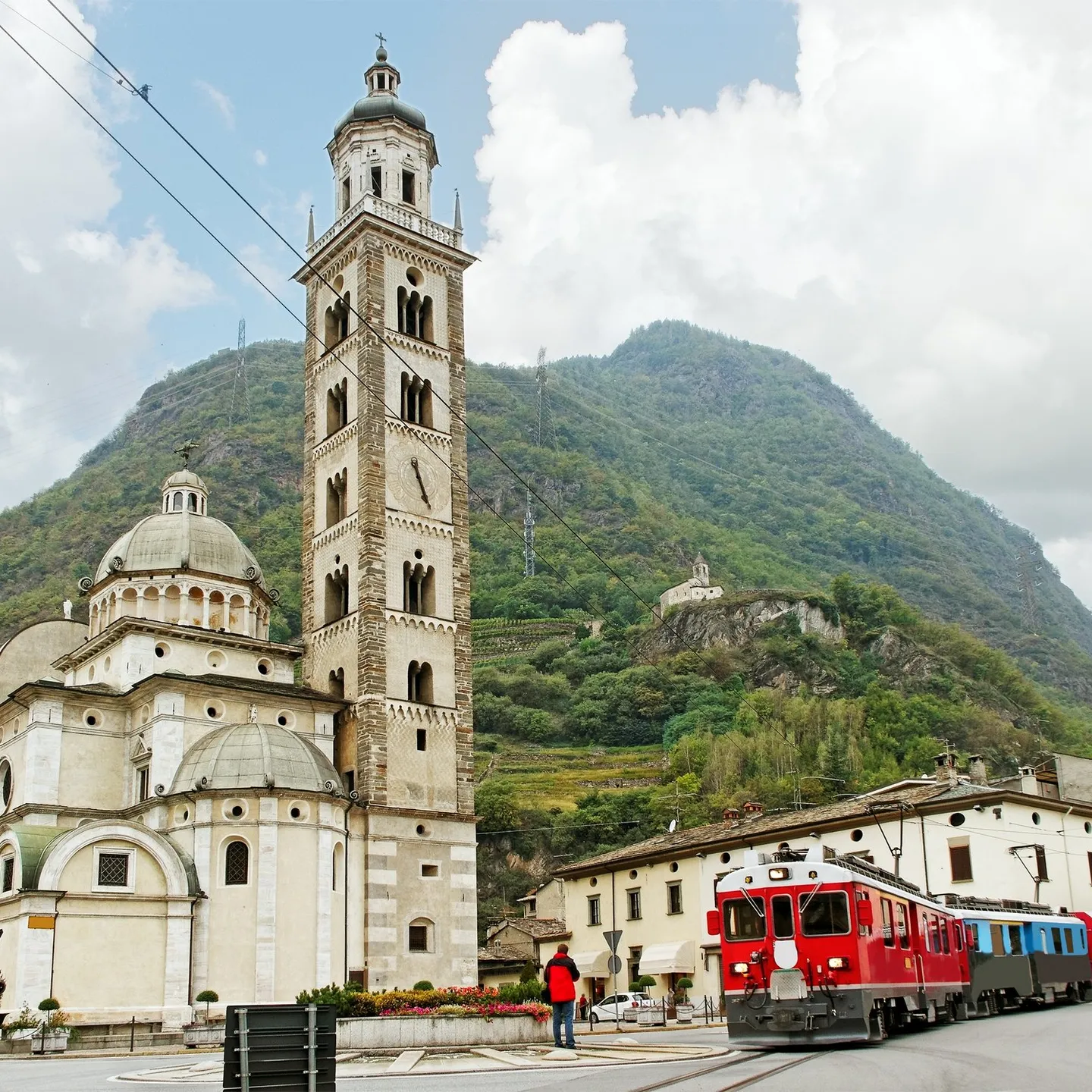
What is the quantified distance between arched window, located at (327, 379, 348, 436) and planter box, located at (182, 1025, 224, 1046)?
25.2 m

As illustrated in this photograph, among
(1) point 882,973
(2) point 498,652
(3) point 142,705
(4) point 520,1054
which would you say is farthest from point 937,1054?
(2) point 498,652

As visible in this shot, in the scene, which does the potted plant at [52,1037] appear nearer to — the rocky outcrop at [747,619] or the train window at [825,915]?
the train window at [825,915]

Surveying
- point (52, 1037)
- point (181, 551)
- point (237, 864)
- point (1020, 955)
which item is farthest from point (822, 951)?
point (181, 551)

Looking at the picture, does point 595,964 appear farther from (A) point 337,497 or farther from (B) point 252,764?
(A) point 337,497

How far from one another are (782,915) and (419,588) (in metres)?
29.3

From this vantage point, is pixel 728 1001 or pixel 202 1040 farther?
pixel 202 1040

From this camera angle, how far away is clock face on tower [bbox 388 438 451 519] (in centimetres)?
5034

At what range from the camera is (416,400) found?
52531mm

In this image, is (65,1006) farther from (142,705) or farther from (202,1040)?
(142,705)

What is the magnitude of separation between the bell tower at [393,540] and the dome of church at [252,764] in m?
2.95

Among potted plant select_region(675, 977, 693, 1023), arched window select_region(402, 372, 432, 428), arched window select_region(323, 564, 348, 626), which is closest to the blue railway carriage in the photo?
potted plant select_region(675, 977, 693, 1023)

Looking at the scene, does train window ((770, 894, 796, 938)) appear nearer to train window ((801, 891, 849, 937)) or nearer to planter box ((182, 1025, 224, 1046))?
train window ((801, 891, 849, 937))

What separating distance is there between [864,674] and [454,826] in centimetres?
10096

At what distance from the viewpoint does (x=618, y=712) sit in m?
140
